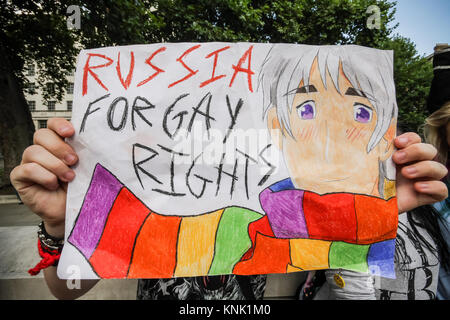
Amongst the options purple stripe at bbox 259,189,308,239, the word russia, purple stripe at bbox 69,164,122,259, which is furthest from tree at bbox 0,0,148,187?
purple stripe at bbox 259,189,308,239

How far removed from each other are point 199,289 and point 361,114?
0.81 m

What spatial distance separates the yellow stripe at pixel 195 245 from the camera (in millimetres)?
696

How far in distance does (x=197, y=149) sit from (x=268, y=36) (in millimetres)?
6494

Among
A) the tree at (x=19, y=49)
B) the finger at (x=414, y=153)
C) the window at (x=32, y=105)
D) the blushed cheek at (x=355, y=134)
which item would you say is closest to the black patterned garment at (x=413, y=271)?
the finger at (x=414, y=153)

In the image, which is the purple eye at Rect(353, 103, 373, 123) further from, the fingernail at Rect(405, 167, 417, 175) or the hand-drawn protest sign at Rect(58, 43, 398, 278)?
the fingernail at Rect(405, 167, 417, 175)

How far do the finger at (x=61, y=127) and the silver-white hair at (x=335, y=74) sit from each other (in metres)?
0.58

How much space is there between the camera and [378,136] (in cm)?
72

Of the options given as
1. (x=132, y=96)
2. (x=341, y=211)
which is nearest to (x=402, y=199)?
(x=341, y=211)

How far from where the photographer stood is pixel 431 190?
0.73m

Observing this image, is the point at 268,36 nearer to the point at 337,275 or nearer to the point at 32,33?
the point at 32,33

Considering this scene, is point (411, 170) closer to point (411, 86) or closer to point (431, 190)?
point (431, 190)

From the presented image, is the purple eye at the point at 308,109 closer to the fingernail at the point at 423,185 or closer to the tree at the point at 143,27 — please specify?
the fingernail at the point at 423,185

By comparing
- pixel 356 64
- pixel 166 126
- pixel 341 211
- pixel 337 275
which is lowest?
pixel 337 275

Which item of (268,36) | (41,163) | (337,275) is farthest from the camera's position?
(268,36)
